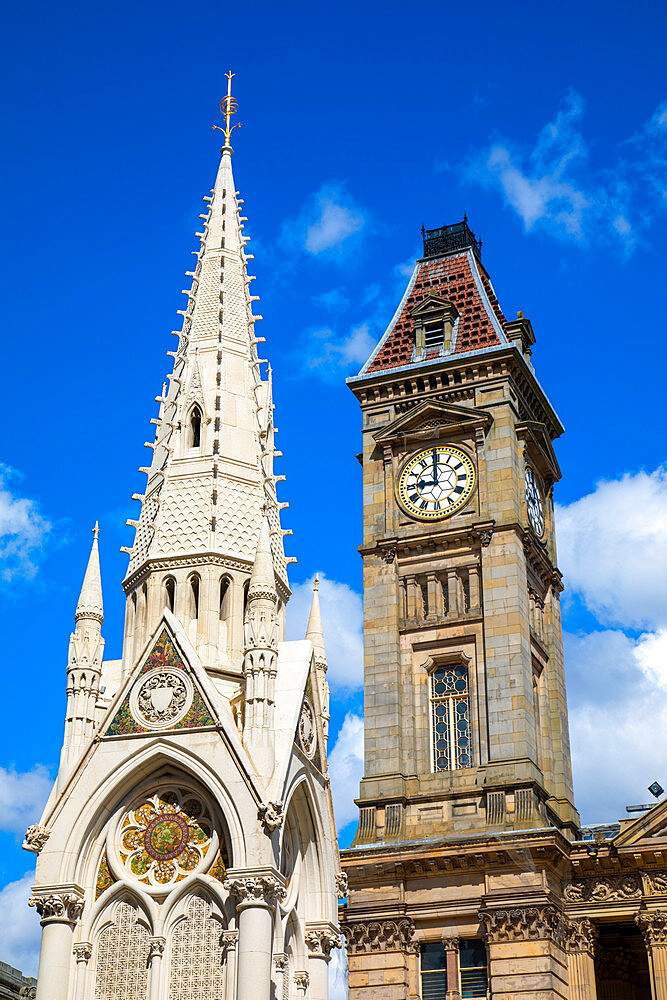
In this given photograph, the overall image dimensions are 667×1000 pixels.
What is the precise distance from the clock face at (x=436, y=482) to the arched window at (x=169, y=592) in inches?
722

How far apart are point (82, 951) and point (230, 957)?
11.4 feet

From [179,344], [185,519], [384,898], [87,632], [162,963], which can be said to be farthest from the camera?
[384,898]

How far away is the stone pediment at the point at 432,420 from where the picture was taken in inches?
2240

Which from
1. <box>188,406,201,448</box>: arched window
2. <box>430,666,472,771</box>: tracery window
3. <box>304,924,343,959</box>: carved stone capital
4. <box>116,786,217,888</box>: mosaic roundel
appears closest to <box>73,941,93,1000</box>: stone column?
<box>116,786,217,888</box>: mosaic roundel

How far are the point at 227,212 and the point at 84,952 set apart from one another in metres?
23.8

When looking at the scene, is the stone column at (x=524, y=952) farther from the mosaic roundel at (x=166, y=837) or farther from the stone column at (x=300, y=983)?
the mosaic roundel at (x=166, y=837)

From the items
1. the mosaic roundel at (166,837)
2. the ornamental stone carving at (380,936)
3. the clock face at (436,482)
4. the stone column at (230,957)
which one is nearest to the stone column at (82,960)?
the mosaic roundel at (166,837)

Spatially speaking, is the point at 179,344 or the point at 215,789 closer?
the point at 215,789

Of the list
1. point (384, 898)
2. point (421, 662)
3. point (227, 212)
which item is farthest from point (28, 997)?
point (227, 212)

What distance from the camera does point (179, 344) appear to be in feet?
148

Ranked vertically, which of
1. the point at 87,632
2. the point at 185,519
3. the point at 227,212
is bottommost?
the point at 87,632

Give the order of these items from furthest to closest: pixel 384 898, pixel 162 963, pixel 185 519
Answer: pixel 384 898 → pixel 185 519 → pixel 162 963

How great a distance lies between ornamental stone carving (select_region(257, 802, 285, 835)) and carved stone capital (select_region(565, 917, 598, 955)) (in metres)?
19.5

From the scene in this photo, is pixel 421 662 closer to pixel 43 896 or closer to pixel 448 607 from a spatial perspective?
pixel 448 607
